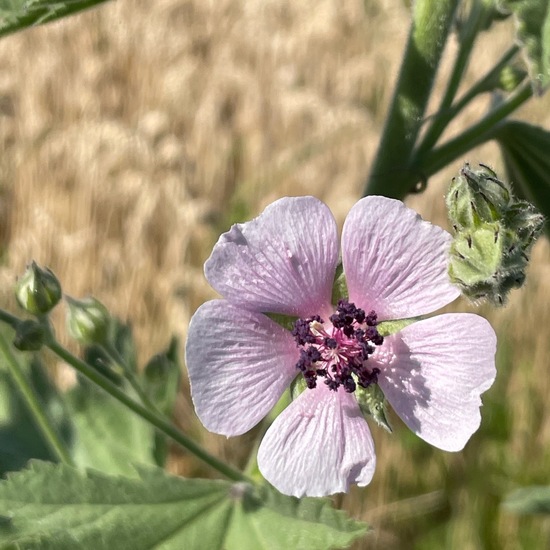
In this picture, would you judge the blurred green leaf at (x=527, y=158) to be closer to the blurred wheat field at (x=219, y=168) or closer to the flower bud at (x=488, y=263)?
the flower bud at (x=488, y=263)

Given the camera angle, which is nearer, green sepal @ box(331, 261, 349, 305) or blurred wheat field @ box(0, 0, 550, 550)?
green sepal @ box(331, 261, 349, 305)

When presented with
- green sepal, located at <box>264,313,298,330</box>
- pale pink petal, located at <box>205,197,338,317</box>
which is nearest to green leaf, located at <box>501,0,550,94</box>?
pale pink petal, located at <box>205,197,338,317</box>

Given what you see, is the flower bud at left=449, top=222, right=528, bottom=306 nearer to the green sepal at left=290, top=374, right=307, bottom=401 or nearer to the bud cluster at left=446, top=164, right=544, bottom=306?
the bud cluster at left=446, top=164, right=544, bottom=306

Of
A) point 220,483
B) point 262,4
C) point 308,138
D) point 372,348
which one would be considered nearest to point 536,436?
point 308,138

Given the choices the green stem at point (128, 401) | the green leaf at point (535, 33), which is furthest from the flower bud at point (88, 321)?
the green leaf at point (535, 33)

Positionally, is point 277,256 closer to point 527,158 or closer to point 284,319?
point 284,319

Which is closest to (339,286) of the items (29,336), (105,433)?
(29,336)

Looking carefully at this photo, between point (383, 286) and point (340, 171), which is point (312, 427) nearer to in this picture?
point (383, 286)
